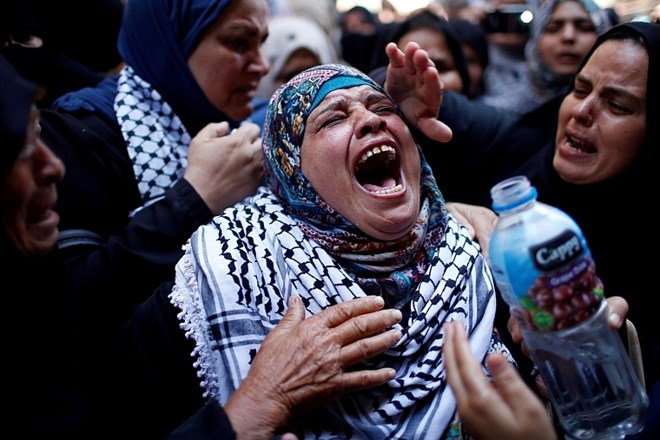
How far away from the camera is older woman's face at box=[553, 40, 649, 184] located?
2.03 metres

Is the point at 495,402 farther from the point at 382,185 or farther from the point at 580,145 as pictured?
the point at 580,145

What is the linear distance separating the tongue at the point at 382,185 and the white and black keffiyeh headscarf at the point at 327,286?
0.13m

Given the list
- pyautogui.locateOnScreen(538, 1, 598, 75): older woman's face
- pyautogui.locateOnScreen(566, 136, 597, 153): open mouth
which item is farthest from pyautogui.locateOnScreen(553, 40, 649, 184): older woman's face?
pyautogui.locateOnScreen(538, 1, 598, 75): older woman's face

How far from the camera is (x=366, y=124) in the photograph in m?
1.76

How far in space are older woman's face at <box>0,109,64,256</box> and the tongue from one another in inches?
33.6

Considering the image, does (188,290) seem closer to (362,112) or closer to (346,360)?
(346,360)

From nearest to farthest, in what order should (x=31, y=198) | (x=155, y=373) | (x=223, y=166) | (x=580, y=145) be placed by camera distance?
(x=31, y=198)
(x=155, y=373)
(x=223, y=166)
(x=580, y=145)

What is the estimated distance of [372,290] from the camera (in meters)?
1.72

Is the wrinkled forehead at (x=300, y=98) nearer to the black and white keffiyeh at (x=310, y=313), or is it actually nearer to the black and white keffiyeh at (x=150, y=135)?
the black and white keffiyeh at (x=310, y=313)

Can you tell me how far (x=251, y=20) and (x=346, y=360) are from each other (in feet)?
4.99

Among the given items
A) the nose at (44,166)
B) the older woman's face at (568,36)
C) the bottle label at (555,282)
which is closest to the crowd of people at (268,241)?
the nose at (44,166)

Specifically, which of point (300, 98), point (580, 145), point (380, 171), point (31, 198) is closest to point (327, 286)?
point (380, 171)

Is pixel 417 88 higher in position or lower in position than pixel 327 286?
higher

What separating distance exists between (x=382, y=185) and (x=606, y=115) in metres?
0.89
